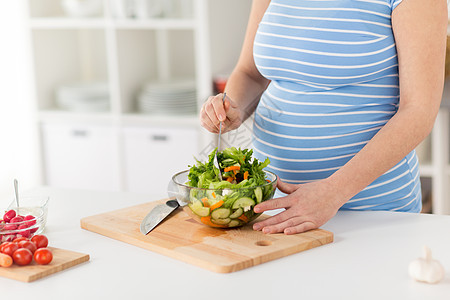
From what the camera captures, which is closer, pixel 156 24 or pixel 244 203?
pixel 244 203

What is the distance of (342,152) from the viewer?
1412 millimetres

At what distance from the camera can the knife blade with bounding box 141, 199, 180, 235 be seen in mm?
1232

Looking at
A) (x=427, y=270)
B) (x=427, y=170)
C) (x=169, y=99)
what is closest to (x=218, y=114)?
(x=427, y=270)

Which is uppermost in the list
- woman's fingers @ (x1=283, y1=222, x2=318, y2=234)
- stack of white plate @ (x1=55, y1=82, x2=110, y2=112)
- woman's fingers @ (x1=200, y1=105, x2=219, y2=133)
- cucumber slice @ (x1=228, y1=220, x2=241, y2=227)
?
woman's fingers @ (x1=200, y1=105, x2=219, y2=133)

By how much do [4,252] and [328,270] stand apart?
540 mm

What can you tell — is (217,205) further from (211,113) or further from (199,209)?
(211,113)

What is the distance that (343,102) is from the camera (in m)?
1.40

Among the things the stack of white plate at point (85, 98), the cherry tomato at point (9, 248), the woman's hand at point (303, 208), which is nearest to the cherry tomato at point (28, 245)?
the cherry tomato at point (9, 248)

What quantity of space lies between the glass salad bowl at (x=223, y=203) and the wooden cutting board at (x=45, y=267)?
0.22 metres

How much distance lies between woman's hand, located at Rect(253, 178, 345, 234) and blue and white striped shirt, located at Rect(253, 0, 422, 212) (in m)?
0.21

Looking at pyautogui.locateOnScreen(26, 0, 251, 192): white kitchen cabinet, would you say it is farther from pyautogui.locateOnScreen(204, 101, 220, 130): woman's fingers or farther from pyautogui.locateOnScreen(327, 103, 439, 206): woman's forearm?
pyautogui.locateOnScreen(327, 103, 439, 206): woman's forearm

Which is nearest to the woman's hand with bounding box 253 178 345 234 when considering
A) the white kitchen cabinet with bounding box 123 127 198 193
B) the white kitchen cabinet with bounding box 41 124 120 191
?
the white kitchen cabinet with bounding box 123 127 198 193

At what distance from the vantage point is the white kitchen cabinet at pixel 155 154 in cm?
296

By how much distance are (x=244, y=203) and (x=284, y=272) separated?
18 cm
